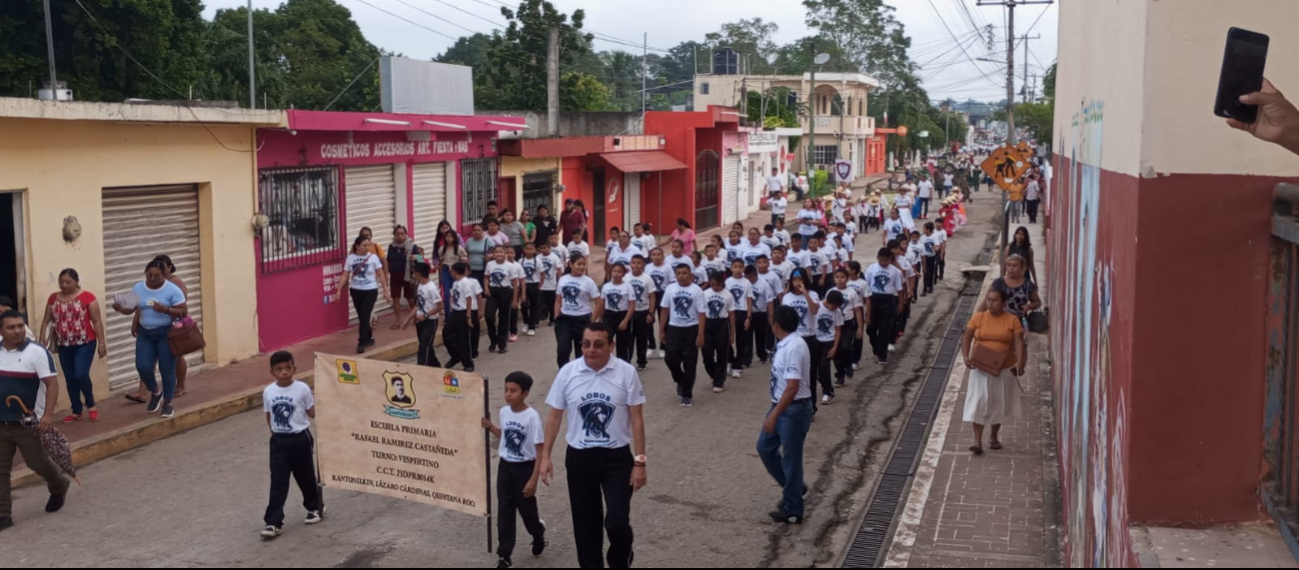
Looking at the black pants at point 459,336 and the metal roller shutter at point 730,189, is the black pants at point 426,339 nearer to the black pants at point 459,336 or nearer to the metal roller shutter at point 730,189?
the black pants at point 459,336

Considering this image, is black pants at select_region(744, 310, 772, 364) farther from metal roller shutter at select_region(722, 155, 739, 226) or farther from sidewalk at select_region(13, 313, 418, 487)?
metal roller shutter at select_region(722, 155, 739, 226)

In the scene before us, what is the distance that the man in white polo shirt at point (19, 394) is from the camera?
27.6 feet

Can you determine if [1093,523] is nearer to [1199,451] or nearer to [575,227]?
[1199,451]

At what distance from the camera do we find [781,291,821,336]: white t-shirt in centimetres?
1187

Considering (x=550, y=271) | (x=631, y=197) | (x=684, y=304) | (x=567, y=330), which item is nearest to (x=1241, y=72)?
(x=684, y=304)

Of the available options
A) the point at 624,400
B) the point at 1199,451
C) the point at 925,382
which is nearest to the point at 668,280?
the point at 925,382

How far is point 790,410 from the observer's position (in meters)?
8.41

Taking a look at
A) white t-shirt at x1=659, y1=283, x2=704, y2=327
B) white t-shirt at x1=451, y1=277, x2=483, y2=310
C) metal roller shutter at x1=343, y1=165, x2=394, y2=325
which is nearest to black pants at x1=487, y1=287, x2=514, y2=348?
white t-shirt at x1=451, y1=277, x2=483, y2=310

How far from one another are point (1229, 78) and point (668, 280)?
37.7 ft

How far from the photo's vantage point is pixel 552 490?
367 inches

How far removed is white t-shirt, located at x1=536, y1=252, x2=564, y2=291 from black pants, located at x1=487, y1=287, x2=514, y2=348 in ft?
2.10

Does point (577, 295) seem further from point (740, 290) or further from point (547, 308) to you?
point (547, 308)

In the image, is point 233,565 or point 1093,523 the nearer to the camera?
point 1093,523

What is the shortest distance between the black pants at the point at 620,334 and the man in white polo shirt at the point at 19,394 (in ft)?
19.4
